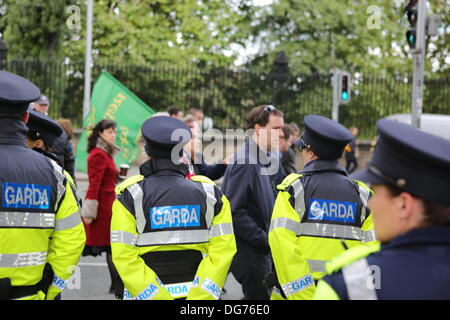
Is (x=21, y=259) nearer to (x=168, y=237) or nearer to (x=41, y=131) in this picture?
(x=168, y=237)

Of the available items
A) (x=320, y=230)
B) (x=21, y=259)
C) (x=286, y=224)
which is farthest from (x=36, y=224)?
(x=320, y=230)

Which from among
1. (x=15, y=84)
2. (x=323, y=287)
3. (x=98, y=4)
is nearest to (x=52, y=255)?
(x=15, y=84)

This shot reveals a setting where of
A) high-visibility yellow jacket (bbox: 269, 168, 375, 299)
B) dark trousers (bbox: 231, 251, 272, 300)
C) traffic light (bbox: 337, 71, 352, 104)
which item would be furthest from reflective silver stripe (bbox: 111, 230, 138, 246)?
traffic light (bbox: 337, 71, 352, 104)

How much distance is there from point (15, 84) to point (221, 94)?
17.6m

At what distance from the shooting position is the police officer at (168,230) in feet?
11.5

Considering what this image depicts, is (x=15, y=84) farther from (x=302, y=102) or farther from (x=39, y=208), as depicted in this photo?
(x=302, y=102)

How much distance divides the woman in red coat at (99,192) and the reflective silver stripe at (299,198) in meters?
3.17

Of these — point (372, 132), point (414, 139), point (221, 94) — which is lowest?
point (372, 132)

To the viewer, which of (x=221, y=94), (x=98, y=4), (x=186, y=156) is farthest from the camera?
(x=98, y=4)

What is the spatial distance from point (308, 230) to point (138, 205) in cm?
97

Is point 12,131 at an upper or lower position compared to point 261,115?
upper

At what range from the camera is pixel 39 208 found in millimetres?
3330

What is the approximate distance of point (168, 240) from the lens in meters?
3.58

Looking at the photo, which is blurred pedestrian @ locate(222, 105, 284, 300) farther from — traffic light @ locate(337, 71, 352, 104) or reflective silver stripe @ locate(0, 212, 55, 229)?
traffic light @ locate(337, 71, 352, 104)
